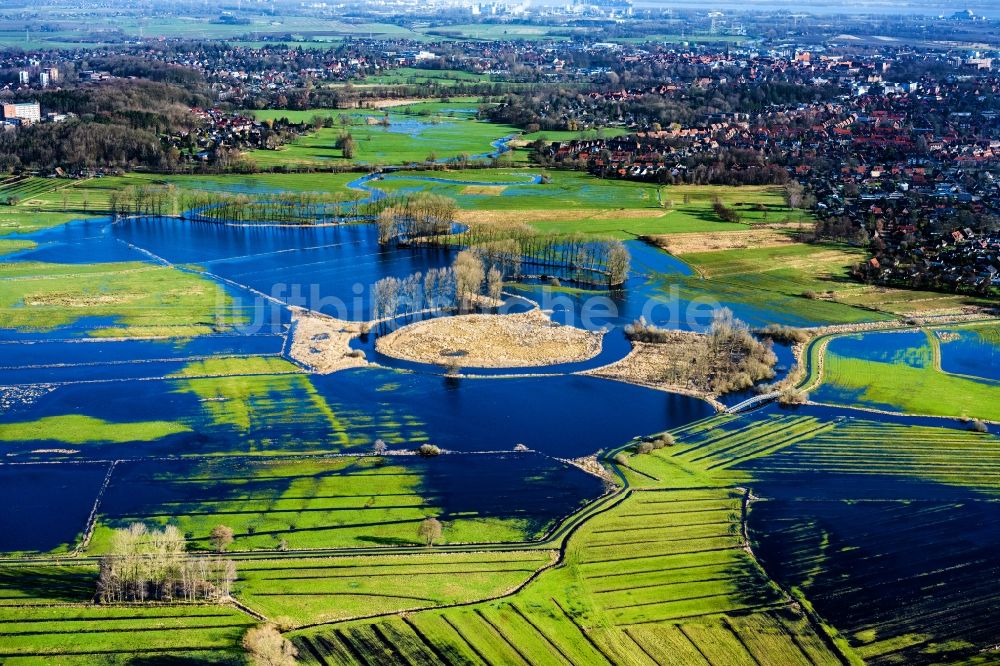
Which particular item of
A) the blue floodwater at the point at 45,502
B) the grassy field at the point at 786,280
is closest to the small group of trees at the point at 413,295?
the grassy field at the point at 786,280

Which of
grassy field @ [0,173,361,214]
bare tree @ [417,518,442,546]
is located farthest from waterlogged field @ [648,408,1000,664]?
grassy field @ [0,173,361,214]

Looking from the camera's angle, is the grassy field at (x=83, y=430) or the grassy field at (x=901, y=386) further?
the grassy field at (x=901, y=386)

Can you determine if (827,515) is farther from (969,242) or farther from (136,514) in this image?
(969,242)

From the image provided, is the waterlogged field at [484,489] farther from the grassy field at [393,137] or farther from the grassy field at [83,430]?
the grassy field at [393,137]

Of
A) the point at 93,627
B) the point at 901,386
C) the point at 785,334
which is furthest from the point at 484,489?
the point at 785,334

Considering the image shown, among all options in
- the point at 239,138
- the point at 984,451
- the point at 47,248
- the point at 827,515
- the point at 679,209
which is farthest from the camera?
the point at 239,138

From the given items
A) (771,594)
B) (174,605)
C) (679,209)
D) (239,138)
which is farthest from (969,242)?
(239,138)
